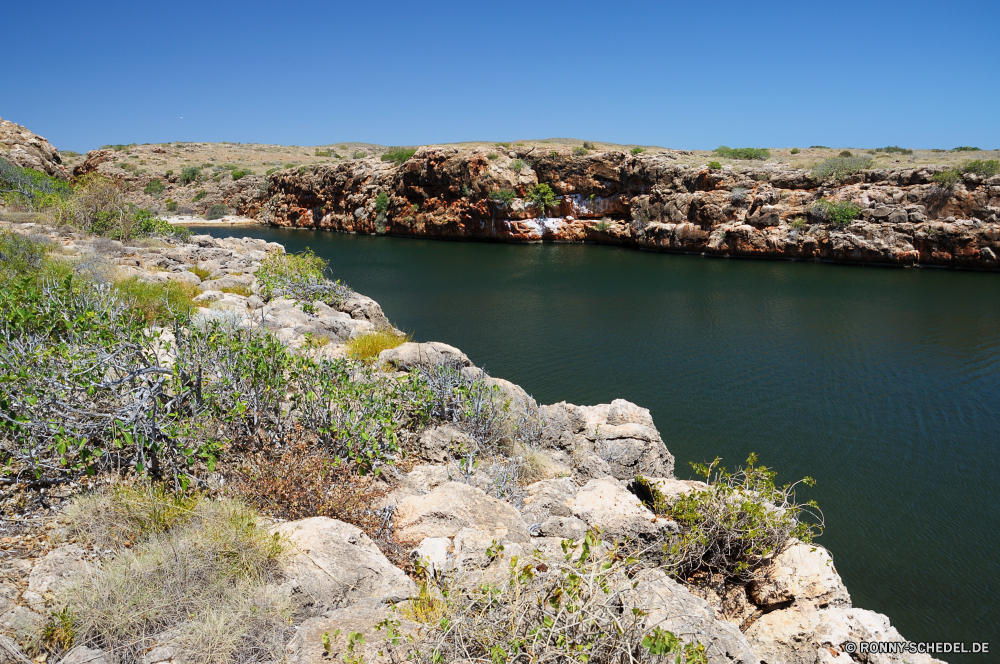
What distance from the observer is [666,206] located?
132 feet

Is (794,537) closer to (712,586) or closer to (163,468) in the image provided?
(712,586)

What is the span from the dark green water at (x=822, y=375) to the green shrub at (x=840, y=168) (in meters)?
8.09

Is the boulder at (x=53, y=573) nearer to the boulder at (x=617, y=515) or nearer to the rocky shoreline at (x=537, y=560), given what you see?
the rocky shoreline at (x=537, y=560)

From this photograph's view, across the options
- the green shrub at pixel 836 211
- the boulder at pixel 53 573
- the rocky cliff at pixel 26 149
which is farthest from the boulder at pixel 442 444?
the green shrub at pixel 836 211

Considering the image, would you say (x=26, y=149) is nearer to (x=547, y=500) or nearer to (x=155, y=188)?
(x=547, y=500)

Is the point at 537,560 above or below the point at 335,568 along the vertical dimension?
above

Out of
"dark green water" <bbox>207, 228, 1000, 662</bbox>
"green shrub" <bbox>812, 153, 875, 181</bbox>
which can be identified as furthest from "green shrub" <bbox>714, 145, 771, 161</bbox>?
"dark green water" <bbox>207, 228, 1000, 662</bbox>

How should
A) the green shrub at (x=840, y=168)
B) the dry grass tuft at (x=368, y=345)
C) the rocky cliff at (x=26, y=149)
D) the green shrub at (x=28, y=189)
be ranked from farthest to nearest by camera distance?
the green shrub at (x=840, y=168)
the rocky cliff at (x=26, y=149)
the green shrub at (x=28, y=189)
the dry grass tuft at (x=368, y=345)

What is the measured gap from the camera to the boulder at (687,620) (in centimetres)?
367

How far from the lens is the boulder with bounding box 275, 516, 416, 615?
3.80 metres

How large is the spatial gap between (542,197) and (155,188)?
158 feet

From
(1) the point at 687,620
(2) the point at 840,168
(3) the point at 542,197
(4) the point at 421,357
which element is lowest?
(1) the point at 687,620

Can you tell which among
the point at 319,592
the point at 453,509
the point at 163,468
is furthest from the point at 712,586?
the point at 163,468

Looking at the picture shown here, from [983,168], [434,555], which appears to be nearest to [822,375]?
[434,555]
